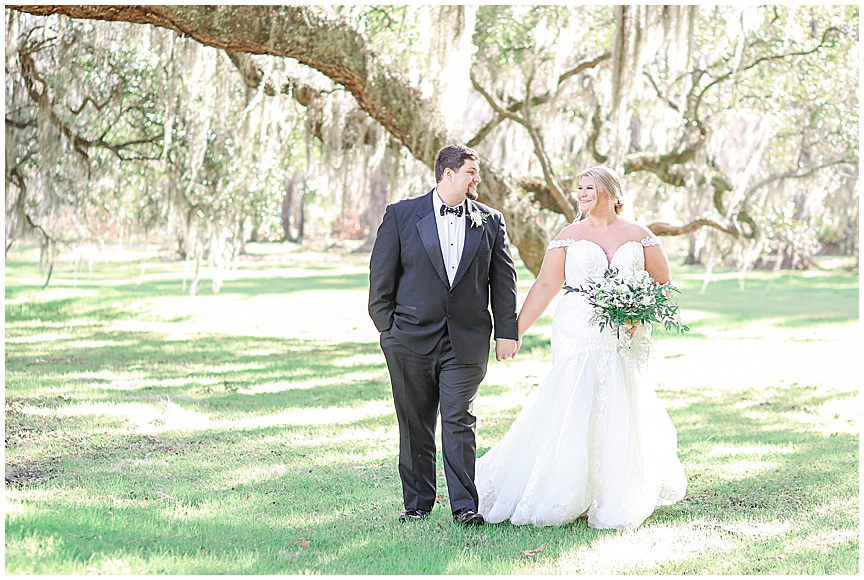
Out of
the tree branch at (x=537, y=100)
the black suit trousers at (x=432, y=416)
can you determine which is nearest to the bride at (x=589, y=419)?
the black suit trousers at (x=432, y=416)

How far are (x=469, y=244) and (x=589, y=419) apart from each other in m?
1.02

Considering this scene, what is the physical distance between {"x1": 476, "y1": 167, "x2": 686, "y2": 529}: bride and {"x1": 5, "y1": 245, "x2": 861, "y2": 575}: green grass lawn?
158mm

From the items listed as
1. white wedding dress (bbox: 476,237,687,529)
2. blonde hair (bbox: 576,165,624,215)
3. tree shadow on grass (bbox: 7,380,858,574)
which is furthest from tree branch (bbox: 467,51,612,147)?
white wedding dress (bbox: 476,237,687,529)

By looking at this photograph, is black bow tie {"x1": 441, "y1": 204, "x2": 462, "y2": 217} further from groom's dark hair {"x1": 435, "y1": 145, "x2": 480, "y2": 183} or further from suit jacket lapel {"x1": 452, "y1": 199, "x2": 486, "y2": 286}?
groom's dark hair {"x1": 435, "y1": 145, "x2": 480, "y2": 183}

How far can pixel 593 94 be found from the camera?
1316cm

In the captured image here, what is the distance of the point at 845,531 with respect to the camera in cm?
433

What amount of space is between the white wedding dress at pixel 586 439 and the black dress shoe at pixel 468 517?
4.8 inches

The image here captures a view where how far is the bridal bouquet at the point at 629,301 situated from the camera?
4.35 metres

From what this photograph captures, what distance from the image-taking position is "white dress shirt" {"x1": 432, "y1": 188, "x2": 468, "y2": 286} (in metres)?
4.27

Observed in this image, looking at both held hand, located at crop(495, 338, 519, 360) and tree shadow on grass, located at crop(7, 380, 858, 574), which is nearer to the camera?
tree shadow on grass, located at crop(7, 380, 858, 574)

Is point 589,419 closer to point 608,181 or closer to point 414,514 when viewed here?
point 414,514

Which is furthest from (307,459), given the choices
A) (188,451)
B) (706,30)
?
(706,30)

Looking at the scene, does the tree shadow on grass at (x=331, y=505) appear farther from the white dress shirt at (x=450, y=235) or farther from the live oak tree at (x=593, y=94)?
the live oak tree at (x=593, y=94)

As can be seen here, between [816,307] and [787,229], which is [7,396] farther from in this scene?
[816,307]
